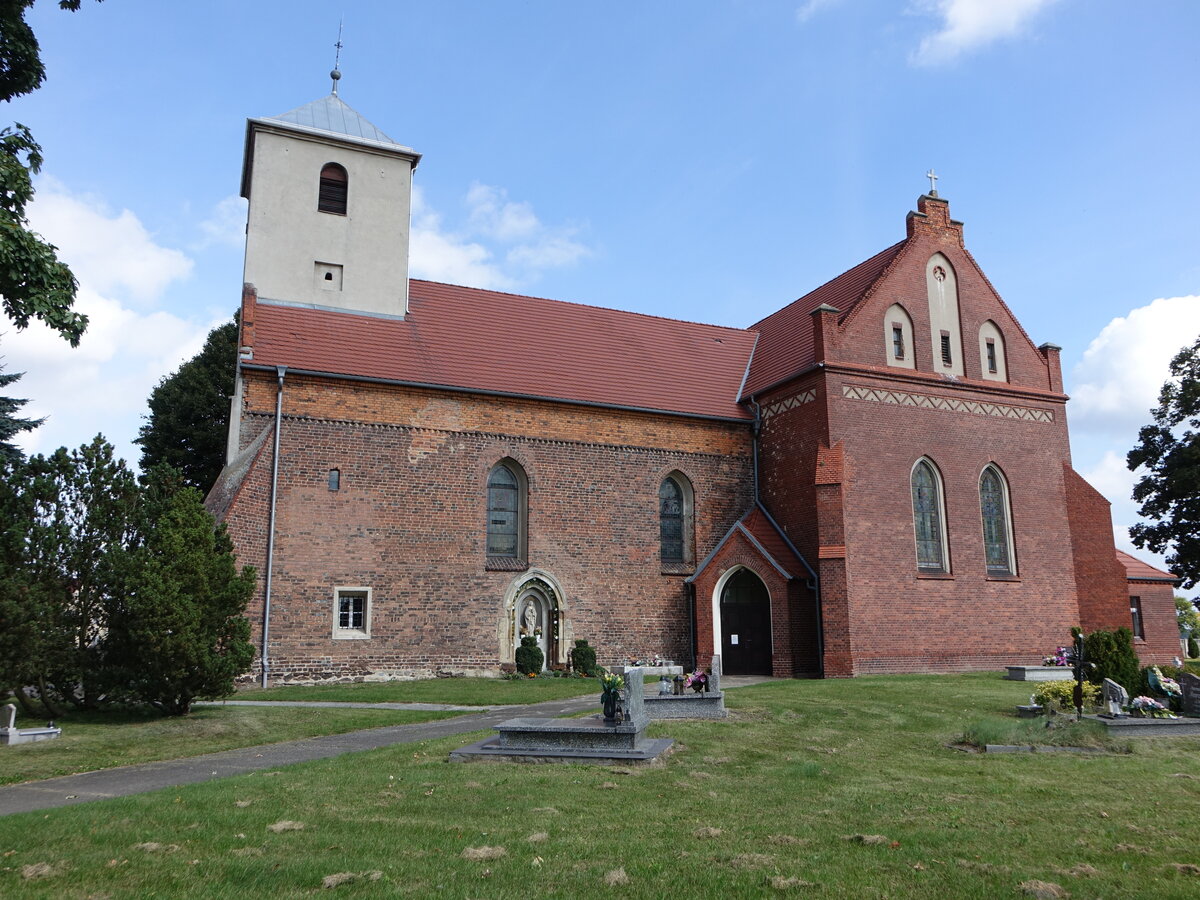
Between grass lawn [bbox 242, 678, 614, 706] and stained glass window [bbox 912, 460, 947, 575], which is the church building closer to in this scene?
stained glass window [bbox 912, 460, 947, 575]

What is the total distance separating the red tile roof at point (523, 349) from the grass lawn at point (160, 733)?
30.5ft

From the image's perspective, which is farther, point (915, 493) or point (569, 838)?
point (915, 493)

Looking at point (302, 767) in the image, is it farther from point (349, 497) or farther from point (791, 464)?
point (791, 464)

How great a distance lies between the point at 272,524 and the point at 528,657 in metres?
6.74

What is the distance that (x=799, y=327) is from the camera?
89.6 feet

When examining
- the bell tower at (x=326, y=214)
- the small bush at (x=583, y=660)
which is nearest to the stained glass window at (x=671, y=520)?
the small bush at (x=583, y=660)

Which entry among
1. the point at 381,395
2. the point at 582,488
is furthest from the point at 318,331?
the point at 582,488

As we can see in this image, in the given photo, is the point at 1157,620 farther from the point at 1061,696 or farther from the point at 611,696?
the point at 611,696

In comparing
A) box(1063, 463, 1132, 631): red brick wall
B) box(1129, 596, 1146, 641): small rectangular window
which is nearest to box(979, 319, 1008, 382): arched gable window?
box(1063, 463, 1132, 631): red brick wall

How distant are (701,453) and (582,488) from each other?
3884 mm

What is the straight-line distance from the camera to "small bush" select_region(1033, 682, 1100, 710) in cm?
1385

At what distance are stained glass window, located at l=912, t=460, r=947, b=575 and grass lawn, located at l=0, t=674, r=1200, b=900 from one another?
1301 cm

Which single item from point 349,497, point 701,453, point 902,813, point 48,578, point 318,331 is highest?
point 318,331

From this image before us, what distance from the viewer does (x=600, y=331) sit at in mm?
27719
